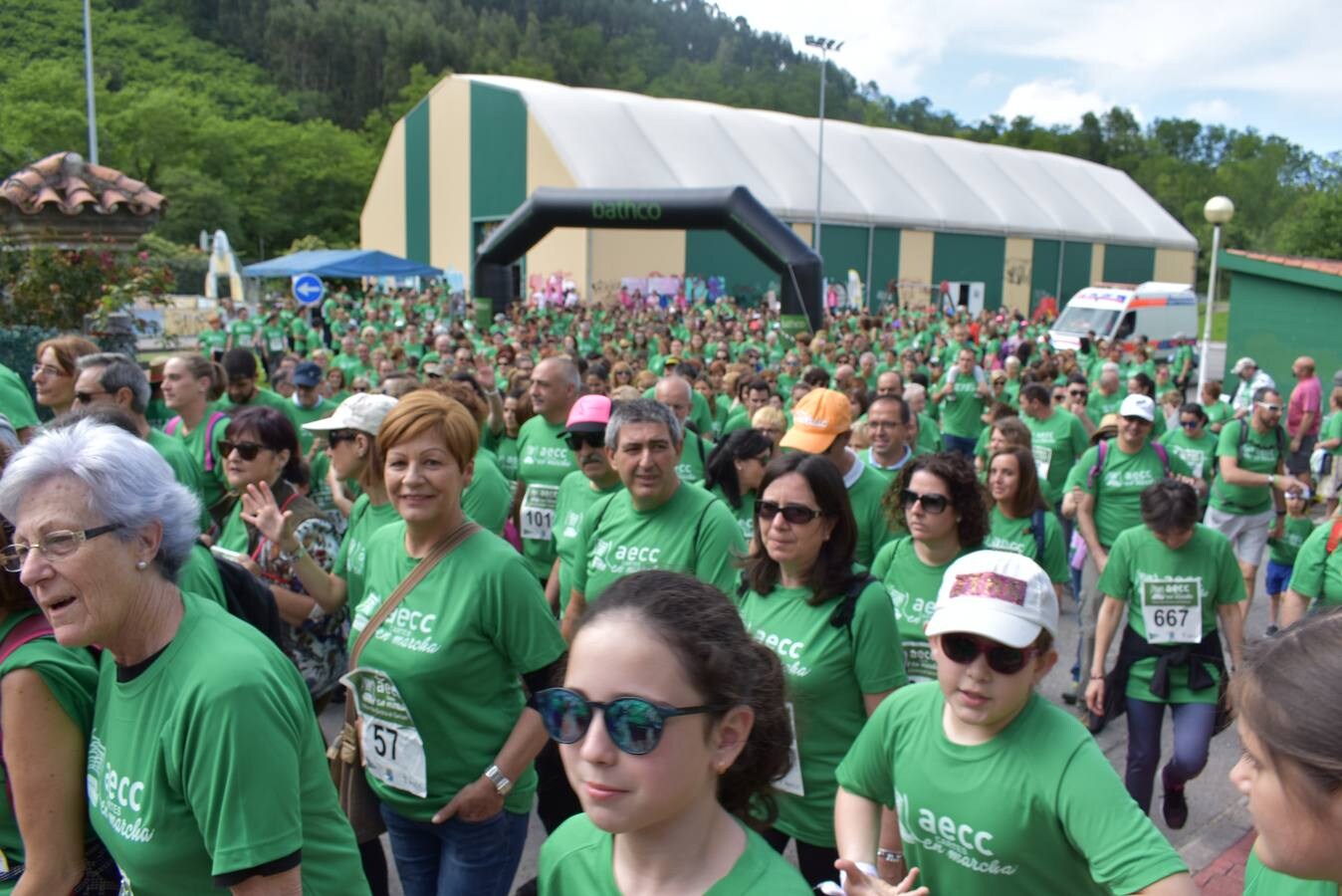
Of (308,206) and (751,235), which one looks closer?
(751,235)

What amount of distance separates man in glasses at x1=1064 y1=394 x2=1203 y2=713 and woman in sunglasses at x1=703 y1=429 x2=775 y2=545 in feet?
8.59

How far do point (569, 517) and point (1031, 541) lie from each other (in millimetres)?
2358

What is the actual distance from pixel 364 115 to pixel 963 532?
91235 mm

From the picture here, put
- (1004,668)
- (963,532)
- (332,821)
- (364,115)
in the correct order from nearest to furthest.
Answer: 1. (332,821)
2. (1004,668)
3. (963,532)
4. (364,115)

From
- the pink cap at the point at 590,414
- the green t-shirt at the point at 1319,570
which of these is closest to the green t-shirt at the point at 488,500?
the pink cap at the point at 590,414

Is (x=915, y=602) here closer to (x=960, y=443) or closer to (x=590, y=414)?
(x=590, y=414)

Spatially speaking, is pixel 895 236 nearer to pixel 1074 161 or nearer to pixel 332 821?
pixel 1074 161

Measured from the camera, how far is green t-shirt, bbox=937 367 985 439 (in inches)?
445

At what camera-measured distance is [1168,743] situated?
19.4ft

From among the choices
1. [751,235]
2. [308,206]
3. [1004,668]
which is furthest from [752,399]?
[308,206]

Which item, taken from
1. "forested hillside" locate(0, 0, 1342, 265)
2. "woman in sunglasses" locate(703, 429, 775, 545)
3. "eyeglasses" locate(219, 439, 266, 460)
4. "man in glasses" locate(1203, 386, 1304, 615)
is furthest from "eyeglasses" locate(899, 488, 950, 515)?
"forested hillside" locate(0, 0, 1342, 265)

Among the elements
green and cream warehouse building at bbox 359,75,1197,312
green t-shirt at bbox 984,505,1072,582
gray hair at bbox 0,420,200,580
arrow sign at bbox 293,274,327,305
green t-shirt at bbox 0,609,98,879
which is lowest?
green t-shirt at bbox 984,505,1072,582

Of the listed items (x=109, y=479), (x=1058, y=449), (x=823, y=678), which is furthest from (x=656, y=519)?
(x=1058, y=449)

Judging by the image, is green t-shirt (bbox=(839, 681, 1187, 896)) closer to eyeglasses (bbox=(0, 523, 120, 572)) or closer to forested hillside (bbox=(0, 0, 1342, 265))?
eyeglasses (bbox=(0, 523, 120, 572))
